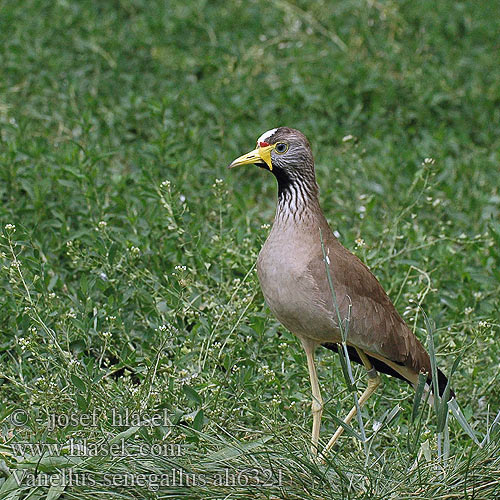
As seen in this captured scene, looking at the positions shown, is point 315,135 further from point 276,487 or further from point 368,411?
point 276,487

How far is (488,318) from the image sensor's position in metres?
4.83

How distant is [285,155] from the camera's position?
400 centimetres

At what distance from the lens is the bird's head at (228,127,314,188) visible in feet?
13.1

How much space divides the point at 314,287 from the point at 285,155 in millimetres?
602

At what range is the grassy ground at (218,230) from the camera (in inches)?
138

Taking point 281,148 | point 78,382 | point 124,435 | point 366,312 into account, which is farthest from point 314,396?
point 281,148

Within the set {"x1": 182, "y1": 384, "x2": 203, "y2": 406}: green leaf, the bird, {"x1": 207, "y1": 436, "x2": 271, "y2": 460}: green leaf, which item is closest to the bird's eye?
the bird

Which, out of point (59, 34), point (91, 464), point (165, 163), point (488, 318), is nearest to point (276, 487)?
point (91, 464)

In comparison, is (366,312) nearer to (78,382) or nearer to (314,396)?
(314,396)

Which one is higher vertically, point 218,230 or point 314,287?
point 314,287

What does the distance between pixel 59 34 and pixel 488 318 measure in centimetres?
489

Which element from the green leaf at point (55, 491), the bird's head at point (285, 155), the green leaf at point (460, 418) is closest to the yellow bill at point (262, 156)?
the bird's head at point (285, 155)

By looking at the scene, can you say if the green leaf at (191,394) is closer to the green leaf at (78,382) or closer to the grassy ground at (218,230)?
the grassy ground at (218,230)

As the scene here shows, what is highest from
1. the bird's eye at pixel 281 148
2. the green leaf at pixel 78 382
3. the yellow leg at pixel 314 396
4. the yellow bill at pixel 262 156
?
the bird's eye at pixel 281 148
